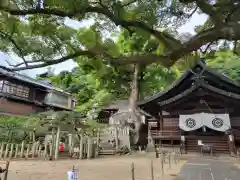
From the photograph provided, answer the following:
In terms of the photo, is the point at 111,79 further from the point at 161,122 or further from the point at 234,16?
the point at 234,16

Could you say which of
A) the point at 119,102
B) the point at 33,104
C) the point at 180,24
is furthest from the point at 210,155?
the point at 33,104

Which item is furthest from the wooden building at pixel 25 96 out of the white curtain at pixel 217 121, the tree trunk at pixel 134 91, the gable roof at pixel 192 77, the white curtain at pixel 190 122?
the white curtain at pixel 217 121

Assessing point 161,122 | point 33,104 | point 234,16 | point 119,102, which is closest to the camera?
point 234,16

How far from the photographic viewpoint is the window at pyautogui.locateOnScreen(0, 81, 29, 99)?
25.1 meters

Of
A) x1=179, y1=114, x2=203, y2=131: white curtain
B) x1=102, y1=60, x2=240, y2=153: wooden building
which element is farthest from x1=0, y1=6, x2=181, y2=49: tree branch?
x1=179, y1=114, x2=203, y2=131: white curtain

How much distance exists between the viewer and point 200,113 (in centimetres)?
1670

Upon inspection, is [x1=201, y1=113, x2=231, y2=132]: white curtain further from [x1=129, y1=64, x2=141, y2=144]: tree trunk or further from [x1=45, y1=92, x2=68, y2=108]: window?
[x1=45, y1=92, x2=68, y2=108]: window

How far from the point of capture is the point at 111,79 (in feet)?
82.2

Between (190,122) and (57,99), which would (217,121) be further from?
(57,99)

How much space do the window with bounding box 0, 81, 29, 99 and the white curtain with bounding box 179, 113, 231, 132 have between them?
18589 millimetres

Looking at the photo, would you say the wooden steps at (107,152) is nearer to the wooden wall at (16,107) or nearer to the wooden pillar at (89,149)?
the wooden pillar at (89,149)

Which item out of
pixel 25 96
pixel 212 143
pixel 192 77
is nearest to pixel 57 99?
pixel 25 96

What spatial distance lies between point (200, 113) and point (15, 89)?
20.3 m

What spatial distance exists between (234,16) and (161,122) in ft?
45.5
